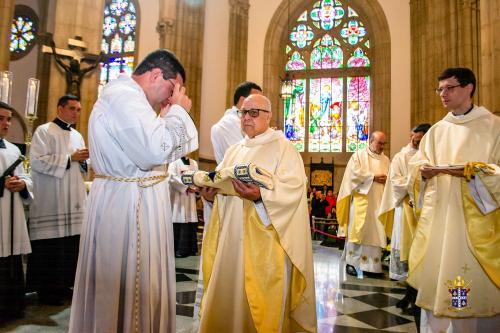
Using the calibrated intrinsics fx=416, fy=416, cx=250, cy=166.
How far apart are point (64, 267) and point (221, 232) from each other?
208 centimetres

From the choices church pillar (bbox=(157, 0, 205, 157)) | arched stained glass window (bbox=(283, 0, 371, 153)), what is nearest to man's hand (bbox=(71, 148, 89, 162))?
church pillar (bbox=(157, 0, 205, 157))

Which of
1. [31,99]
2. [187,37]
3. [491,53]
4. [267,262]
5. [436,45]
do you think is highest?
[187,37]

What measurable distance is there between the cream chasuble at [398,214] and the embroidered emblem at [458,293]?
1.31m

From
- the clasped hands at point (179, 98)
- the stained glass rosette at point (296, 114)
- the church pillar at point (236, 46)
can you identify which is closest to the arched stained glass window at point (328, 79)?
the stained glass rosette at point (296, 114)

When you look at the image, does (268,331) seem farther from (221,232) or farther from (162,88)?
(162,88)

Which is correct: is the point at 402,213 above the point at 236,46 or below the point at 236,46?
below

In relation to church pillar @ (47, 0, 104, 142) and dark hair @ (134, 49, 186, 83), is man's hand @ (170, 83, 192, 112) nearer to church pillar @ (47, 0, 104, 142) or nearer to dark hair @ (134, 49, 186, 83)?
dark hair @ (134, 49, 186, 83)

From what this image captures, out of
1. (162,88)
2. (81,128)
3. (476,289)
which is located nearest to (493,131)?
(476,289)

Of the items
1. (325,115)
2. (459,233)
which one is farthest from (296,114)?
(459,233)

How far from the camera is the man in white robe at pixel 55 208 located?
4.00 metres

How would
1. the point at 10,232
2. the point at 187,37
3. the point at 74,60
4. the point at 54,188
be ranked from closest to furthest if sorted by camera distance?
the point at 10,232 < the point at 54,188 < the point at 74,60 < the point at 187,37

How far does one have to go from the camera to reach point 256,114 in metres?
2.93

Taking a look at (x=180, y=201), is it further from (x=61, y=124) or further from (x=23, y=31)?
(x=23, y=31)

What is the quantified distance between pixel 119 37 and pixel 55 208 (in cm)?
1372
